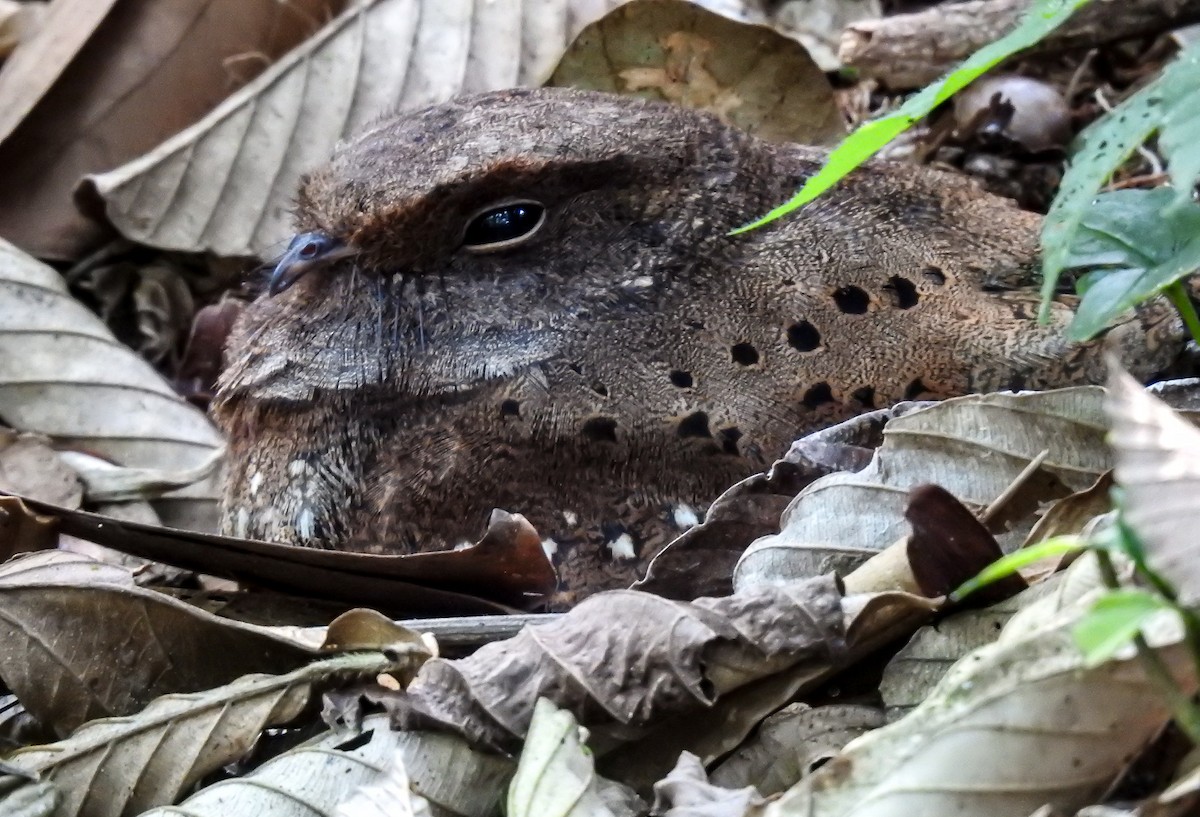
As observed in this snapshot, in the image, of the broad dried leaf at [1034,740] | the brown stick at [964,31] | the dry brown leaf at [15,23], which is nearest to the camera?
the broad dried leaf at [1034,740]

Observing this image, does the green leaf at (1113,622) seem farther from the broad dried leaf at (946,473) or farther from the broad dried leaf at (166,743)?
the broad dried leaf at (166,743)

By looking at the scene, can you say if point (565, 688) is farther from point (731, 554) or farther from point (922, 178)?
point (922, 178)

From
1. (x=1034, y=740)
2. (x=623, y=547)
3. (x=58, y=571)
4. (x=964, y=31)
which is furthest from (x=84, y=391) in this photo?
(x=1034, y=740)

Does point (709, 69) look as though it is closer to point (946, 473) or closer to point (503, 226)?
point (503, 226)

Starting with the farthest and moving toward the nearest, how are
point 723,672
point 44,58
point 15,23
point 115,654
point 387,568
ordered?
point 15,23 → point 44,58 → point 387,568 → point 115,654 → point 723,672

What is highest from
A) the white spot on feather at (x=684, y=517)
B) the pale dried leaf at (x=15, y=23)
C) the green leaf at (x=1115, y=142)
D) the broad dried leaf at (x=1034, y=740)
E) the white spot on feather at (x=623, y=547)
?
the green leaf at (x=1115, y=142)

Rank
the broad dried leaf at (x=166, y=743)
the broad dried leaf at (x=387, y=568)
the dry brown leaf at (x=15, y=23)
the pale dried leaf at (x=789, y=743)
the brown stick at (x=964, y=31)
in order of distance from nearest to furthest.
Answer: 1. the pale dried leaf at (x=789, y=743)
2. the broad dried leaf at (x=166, y=743)
3. the broad dried leaf at (x=387, y=568)
4. the brown stick at (x=964, y=31)
5. the dry brown leaf at (x=15, y=23)

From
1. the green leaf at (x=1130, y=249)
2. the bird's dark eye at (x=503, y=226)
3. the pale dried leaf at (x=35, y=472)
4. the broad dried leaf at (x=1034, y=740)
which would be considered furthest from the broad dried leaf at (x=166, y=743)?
the pale dried leaf at (x=35, y=472)
